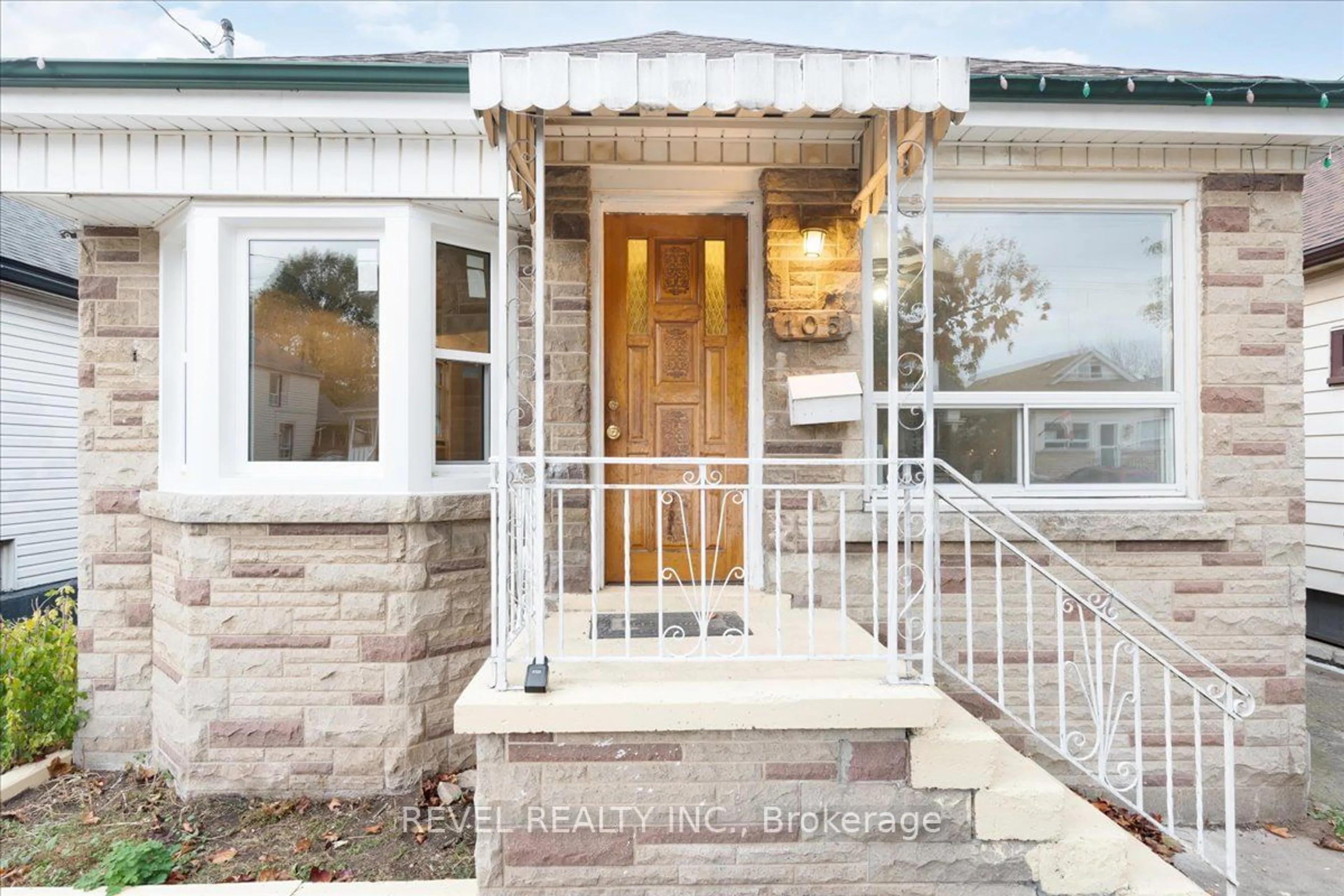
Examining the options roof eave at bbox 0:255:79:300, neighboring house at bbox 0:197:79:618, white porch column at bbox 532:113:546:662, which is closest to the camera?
white porch column at bbox 532:113:546:662

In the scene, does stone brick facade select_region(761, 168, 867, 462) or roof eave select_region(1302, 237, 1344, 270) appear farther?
roof eave select_region(1302, 237, 1344, 270)

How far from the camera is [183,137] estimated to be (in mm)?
3334

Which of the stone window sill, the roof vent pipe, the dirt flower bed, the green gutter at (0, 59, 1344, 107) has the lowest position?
the dirt flower bed

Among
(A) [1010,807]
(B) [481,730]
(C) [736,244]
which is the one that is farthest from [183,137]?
(A) [1010,807]

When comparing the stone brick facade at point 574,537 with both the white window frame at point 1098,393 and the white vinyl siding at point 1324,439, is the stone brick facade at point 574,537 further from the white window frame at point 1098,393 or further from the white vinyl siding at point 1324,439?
the white vinyl siding at point 1324,439

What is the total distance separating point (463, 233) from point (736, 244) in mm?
1471

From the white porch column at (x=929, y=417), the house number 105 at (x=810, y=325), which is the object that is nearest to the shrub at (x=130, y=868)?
the white porch column at (x=929, y=417)

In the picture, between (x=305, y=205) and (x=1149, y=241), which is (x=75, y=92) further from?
(x=1149, y=241)

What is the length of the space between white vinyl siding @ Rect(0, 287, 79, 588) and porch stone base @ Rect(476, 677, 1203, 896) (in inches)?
256

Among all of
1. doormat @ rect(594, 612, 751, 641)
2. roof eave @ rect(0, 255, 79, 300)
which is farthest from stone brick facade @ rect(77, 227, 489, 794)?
roof eave @ rect(0, 255, 79, 300)

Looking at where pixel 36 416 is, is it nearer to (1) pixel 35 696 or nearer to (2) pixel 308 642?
(1) pixel 35 696

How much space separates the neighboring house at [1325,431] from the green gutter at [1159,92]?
10.4 ft

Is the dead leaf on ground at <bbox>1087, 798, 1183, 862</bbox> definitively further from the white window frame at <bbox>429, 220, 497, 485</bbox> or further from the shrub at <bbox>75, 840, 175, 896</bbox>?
the shrub at <bbox>75, 840, 175, 896</bbox>

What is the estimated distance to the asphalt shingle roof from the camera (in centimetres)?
667
